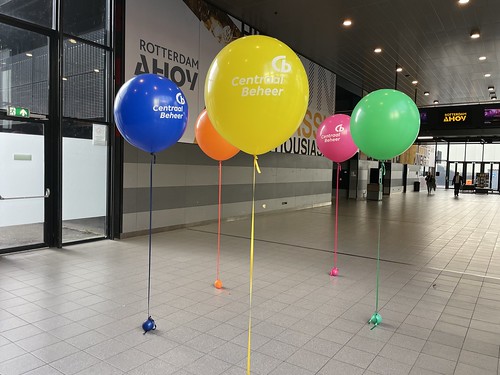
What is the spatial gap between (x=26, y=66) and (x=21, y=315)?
3.88 meters

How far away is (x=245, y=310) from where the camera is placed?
3574 mm

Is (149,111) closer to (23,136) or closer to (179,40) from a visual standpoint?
(23,136)

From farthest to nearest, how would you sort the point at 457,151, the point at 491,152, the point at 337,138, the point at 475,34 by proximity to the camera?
1. the point at 457,151
2. the point at 491,152
3. the point at 475,34
4. the point at 337,138

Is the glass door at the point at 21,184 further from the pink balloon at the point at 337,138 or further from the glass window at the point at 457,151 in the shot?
the glass window at the point at 457,151

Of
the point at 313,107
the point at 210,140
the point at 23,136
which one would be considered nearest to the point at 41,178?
the point at 23,136

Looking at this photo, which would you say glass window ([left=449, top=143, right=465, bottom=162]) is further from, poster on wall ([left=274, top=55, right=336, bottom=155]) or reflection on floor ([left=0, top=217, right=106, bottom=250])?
reflection on floor ([left=0, top=217, right=106, bottom=250])

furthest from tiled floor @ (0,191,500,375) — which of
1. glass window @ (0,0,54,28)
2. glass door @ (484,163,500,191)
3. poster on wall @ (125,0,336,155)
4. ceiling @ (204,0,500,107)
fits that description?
glass door @ (484,163,500,191)

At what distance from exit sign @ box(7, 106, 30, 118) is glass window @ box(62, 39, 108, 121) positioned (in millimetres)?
623

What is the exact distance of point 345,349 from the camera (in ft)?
9.36

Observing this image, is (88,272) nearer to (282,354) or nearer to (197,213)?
(282,354)

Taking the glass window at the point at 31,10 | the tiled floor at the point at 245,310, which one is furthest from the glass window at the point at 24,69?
the tiled floor at the point at 245,310

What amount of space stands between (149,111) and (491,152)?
28.0 m

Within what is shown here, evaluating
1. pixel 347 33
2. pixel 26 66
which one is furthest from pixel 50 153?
pixel 347 33

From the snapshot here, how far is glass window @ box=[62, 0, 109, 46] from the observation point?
19.4 ft
